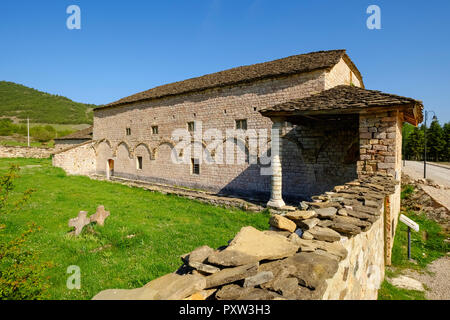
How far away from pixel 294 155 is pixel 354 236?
8671 millimetres

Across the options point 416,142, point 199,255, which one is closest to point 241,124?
point 199,255

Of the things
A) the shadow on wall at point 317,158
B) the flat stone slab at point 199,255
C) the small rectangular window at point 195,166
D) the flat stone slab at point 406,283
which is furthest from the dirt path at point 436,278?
the small rectangular window at point 195,166

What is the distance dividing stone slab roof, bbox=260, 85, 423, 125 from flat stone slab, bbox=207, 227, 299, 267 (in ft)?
18.1

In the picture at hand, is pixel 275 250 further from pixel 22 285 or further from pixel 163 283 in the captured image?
pixel 22 285

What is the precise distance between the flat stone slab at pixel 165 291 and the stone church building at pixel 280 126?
6488mm

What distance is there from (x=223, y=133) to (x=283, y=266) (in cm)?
1234

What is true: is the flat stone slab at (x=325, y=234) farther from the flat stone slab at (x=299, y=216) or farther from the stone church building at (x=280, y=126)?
the stone church building at (x=280, y=126)

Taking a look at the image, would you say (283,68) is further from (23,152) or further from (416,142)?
(416,142)

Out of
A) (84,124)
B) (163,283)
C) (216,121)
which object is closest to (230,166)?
(216,121)

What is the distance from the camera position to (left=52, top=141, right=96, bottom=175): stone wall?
2131 cm

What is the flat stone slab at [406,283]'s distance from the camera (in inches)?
214

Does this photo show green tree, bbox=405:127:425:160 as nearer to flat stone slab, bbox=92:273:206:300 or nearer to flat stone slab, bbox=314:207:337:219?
flat stone slab, bbox=314:207:337:219

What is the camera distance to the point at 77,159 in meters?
22.3

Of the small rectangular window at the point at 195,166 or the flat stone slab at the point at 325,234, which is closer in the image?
the flat stone slab at the point at 325,234
